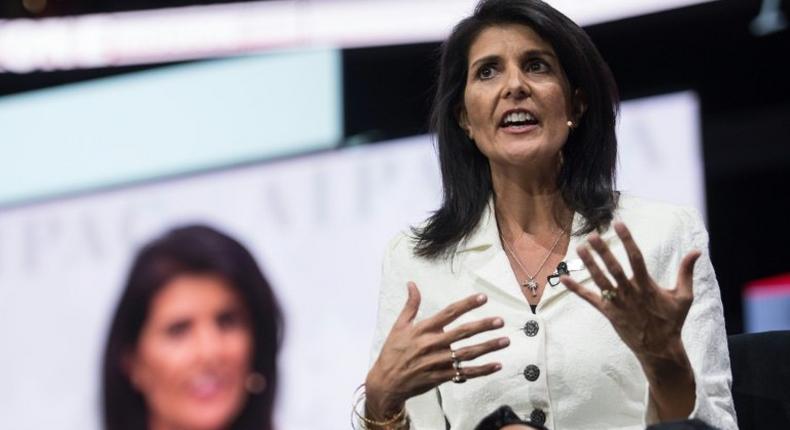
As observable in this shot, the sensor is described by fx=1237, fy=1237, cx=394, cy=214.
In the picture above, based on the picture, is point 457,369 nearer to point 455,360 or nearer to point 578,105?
point 455,360

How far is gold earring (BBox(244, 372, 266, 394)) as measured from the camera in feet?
13.0

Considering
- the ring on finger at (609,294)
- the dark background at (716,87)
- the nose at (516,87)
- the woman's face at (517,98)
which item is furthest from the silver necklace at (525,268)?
the dark background at (716,87)

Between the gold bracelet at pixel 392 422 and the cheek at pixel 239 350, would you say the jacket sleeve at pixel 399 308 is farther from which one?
the cheek at pixel 239 350

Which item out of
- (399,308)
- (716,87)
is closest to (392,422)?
(399,308)

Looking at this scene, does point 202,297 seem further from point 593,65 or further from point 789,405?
point 789,405

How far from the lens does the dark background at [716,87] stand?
486 centimetres

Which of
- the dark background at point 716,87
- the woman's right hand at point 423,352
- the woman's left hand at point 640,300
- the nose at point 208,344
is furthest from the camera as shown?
the dark background at point 716,87

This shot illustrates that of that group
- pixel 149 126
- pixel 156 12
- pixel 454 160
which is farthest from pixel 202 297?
pixel 454 160

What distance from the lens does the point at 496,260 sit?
219cm

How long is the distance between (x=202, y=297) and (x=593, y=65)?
212cm

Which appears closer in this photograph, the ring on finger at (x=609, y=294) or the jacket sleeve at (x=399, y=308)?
the ring on finger at (x=609, y=294)

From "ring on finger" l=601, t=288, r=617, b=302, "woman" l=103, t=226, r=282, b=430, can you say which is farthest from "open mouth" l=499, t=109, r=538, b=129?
"woman" l=103, t=226, r=282, b=430

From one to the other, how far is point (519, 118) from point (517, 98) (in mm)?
36

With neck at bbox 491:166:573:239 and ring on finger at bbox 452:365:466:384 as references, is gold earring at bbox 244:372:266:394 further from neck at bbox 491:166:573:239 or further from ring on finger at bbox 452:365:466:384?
ring on finger at bbox 452:365:466:384
